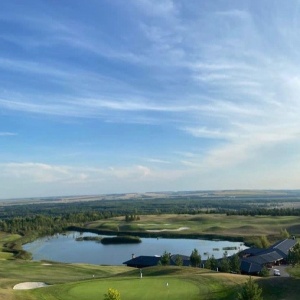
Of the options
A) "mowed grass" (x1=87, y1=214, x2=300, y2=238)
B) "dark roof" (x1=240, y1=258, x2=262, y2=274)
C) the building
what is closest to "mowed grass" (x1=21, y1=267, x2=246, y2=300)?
"dark roof" (x1=240, y1=258, x2=262, y2=274)

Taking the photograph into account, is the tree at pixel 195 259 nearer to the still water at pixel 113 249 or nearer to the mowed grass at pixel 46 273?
the mowed grass at pixel 46 273

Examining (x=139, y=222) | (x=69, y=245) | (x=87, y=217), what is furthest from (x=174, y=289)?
(x=87, y=217)

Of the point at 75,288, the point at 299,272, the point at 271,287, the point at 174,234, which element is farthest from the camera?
the point at 174,234

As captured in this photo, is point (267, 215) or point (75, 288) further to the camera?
point (267, 215)

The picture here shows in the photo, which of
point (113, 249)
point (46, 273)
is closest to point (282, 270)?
point (46, 273)

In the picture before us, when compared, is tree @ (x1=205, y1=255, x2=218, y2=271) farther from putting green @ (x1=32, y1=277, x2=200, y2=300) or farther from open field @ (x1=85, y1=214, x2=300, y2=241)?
open field @ (x1=85, y1=214, x2=300, y2=241)

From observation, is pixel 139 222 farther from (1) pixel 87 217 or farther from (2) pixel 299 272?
(2) pixel 299 272

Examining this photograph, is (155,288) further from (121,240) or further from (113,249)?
(121,240)

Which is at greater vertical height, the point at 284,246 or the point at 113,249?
the point at 284,246
